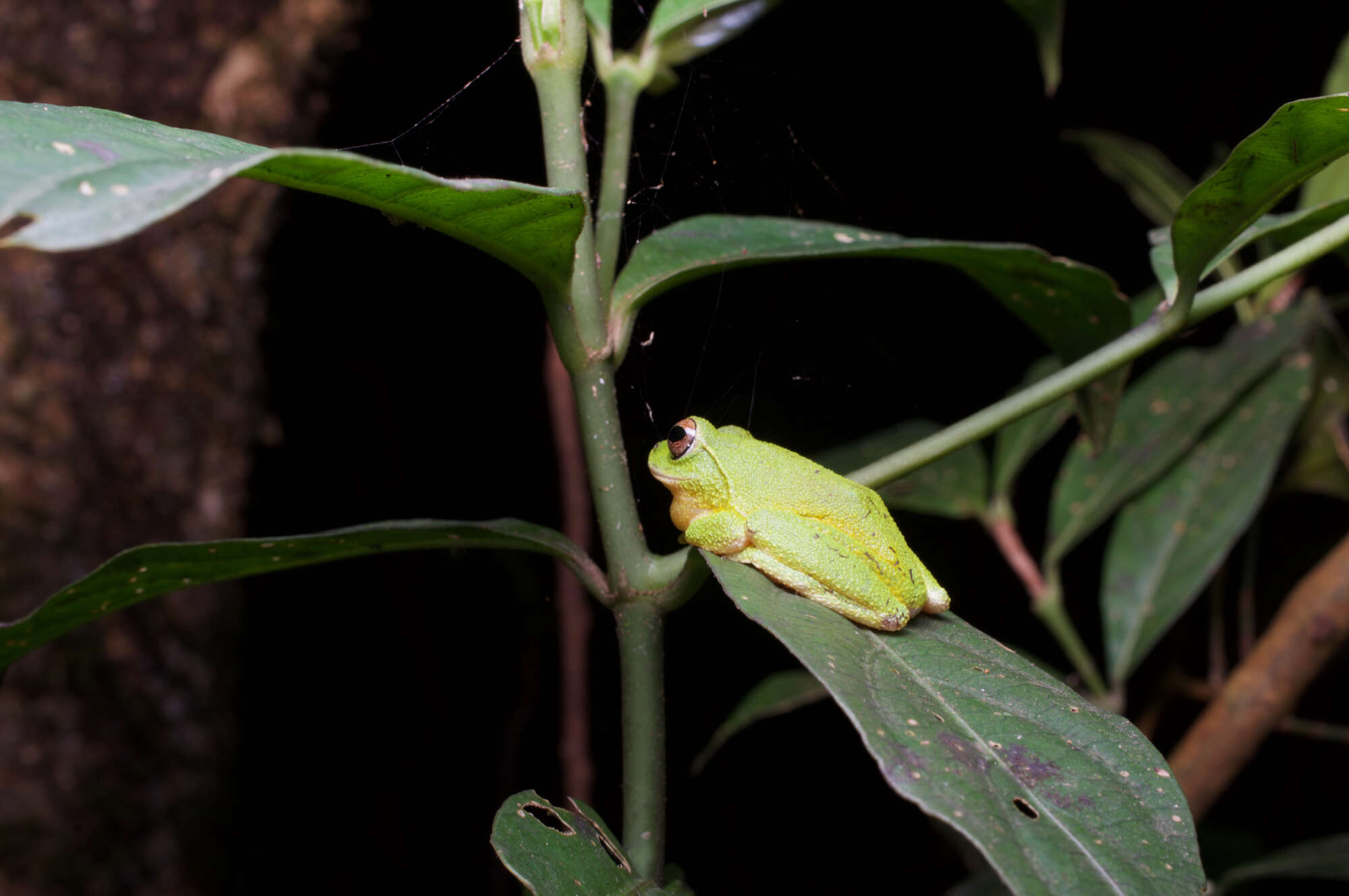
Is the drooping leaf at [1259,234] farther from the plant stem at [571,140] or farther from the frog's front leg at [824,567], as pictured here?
the plant stem at [571,140]

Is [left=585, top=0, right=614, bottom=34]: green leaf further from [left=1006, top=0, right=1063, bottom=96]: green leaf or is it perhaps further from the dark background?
the dark background

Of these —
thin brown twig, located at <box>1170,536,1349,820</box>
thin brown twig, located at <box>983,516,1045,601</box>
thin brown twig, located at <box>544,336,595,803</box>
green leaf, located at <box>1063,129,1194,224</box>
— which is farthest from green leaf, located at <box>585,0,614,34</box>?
thin brown twig, located at <box>544,336,595,803</box>

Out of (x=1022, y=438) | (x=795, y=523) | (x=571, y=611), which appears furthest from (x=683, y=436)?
(x=571, y=611)

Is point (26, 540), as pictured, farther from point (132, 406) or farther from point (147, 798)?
point (147, 798)

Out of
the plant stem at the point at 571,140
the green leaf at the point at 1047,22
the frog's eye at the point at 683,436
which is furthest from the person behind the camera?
the green leaf at the point at 1047,22

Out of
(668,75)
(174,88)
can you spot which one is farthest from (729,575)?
(174,88)

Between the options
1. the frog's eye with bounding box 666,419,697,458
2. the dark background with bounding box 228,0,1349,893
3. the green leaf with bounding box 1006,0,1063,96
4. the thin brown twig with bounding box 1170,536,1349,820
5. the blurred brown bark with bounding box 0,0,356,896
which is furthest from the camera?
the dark background with bounding box 228,0,1349,893

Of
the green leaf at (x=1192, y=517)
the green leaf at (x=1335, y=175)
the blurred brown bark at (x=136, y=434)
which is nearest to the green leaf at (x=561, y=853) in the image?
the green leaf at (x=1192, y=517)
